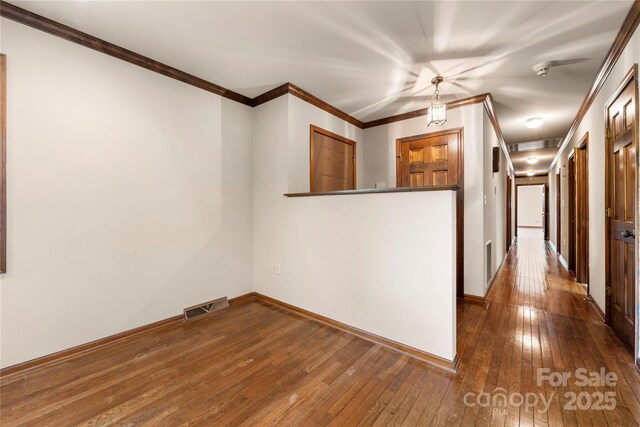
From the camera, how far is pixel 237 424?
58.2 inches

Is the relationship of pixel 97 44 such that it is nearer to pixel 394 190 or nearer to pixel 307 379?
pixel 394 190

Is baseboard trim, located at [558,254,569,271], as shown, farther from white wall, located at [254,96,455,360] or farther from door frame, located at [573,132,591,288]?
white wall, located at [254,96,455,360]

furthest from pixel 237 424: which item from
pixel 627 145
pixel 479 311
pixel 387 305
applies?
pixel 627 145

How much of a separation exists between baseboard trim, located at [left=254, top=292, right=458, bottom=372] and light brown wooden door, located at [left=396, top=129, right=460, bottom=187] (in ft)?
6.49

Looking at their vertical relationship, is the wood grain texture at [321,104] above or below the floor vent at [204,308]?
above

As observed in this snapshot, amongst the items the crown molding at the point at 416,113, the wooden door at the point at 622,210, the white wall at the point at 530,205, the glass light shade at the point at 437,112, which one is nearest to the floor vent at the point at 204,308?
the glass light shade at the point at 437,112

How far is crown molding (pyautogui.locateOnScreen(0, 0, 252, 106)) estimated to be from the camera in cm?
190

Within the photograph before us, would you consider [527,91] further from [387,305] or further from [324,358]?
[324,358]

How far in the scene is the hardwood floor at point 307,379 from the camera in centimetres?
153

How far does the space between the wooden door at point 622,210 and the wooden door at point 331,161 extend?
2.81 m

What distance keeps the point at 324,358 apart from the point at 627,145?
296 cm

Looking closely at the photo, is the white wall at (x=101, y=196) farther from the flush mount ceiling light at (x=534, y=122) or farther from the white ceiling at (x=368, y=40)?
the flush mount ceiling light at (x=534, y=122)

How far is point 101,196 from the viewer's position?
2285 mm

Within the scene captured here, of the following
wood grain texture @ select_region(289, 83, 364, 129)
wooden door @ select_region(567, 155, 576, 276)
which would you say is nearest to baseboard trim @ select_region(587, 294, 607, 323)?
wooden door @ select_region(567, 155, 576, 276)
